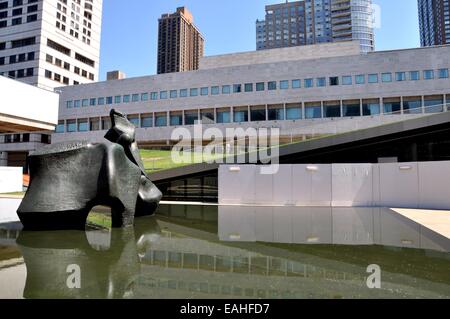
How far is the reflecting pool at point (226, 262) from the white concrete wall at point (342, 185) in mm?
7094

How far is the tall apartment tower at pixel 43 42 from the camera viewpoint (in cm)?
5978

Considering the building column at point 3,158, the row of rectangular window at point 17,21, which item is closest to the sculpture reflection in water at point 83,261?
the building column at point 3,158

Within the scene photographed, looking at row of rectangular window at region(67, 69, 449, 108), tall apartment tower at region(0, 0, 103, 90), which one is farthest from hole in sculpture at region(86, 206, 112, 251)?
tall apartment tower at region(0, 0, 103, 90)

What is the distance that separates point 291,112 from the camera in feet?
147

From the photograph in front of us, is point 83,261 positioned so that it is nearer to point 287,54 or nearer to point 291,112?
point 291,112

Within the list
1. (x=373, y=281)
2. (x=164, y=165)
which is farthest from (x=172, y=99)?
(x=373, y=281)

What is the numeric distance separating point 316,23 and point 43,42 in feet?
356

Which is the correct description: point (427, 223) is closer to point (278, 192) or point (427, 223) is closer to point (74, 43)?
point (278, 192)

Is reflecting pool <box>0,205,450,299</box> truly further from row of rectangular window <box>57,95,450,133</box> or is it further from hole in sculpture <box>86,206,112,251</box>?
row of rectangular window <box>57,95,450,133</box>

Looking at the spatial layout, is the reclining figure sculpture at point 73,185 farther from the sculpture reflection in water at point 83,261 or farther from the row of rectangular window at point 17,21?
the row of rectangular window at point 17,21

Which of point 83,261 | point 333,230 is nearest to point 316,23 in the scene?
point 333,230

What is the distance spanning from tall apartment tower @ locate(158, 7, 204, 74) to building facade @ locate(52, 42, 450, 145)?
8108 centimetres
